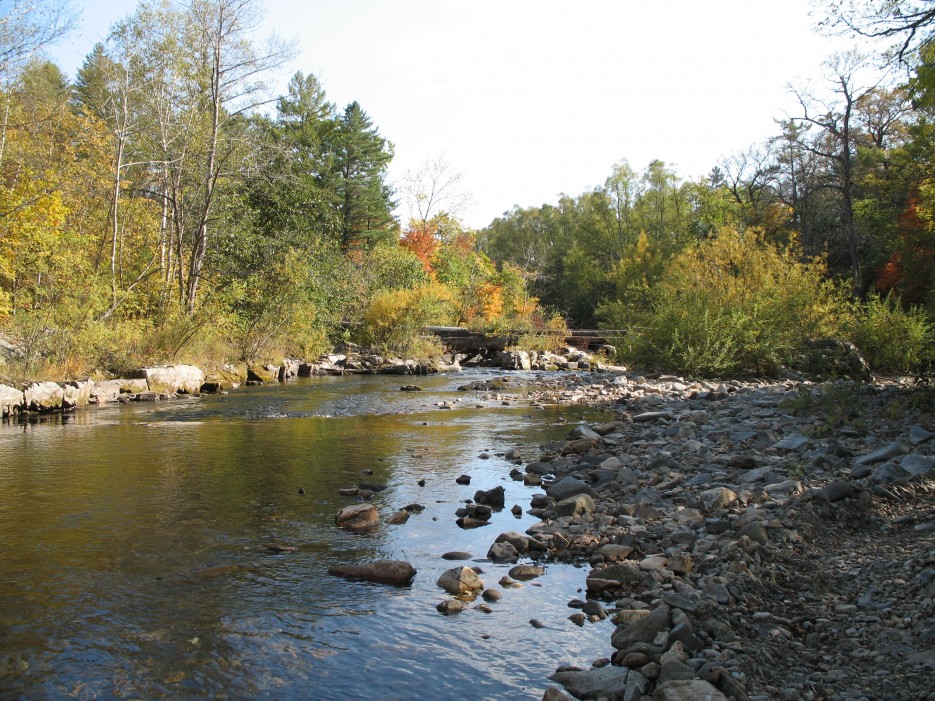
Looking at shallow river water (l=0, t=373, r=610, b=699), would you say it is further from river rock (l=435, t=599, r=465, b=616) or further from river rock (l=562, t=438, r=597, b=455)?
river rock (l=562, t=438, r=597, b=455)

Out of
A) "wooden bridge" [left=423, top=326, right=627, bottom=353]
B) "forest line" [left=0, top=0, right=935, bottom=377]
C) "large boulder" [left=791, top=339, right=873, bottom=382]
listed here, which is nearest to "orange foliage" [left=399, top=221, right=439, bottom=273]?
"forest line" [left=0, top=0, right=935, bottom=377]

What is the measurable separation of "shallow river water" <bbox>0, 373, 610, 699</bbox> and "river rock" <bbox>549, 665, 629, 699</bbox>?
0.51ft

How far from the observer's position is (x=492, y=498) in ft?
21.0

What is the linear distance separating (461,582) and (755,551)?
1965 mm

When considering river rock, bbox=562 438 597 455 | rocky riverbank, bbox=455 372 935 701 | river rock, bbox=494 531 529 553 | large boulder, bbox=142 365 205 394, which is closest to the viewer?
rocky riverbank, bbox=455 372 935 701

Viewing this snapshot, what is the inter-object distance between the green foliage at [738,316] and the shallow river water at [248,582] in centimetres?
837

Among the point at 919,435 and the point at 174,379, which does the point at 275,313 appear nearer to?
the point at 174,379

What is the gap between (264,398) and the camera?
15.3 m

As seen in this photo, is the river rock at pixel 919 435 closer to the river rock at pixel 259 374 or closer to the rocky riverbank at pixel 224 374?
the rocky riverbank at pixel 224 374

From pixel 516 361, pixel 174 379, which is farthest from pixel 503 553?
pixel 516 361

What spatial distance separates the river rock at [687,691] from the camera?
2797mm

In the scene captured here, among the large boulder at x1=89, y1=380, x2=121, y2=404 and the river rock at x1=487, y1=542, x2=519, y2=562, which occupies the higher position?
the large boulder at x1=89, y1=380, x2=121, y2=404

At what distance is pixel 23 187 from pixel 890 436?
17.5 m

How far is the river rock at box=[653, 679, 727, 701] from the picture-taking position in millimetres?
2797
